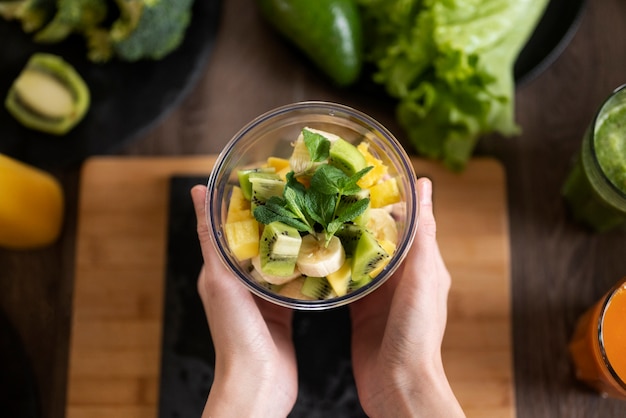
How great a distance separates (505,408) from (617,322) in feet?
0.92

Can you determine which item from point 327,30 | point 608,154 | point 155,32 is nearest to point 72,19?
point 155,32

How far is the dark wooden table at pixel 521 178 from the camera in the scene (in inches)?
51.7

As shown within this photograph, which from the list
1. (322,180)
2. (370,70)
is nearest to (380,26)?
(370,70)

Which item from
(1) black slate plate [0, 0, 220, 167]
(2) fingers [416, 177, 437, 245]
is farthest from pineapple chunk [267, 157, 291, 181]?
(1) black slate plate [0, 0, 220, 167]

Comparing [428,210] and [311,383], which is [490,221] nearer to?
[428,210]

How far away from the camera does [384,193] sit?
97cm

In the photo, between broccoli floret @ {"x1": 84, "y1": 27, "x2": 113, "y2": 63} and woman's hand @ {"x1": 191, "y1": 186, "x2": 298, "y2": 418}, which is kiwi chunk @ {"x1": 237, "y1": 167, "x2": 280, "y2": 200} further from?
broccoli floret @ {"x1": 84, "y1": 27, "x2": 113, "y2": 63}

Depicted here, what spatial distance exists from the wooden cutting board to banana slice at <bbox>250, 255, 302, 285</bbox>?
0.42m

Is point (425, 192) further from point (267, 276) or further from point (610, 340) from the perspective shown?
point (610, 340)

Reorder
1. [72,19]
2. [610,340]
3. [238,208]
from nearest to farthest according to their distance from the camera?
[238,208] → [610,340] → [72,19]

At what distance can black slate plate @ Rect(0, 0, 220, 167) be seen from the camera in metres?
1.41

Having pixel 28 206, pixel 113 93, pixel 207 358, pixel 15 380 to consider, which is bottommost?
pixel 15 380

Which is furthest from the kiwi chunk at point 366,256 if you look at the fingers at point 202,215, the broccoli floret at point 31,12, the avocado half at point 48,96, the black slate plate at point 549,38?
the broccoli floret at point 31,12

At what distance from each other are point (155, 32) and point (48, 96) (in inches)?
11.1
